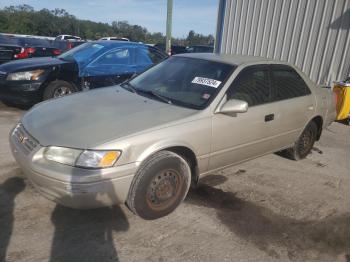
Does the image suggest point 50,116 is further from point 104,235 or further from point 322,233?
point 322,233

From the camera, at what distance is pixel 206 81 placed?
3748 millimetres

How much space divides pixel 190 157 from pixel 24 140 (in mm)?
1575

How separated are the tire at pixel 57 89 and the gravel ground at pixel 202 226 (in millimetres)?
2605

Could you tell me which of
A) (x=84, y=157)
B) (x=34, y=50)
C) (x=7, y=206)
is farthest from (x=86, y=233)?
(x=34, y=50)

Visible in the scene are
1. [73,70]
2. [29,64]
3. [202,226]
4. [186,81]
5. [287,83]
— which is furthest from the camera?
[73,70]

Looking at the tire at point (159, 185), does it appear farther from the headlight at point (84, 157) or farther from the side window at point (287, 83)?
the side window at point (287, 83)

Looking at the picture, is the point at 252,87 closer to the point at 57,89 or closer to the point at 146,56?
the point at 57,89

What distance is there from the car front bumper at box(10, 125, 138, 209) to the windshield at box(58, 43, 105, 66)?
4.69 meters

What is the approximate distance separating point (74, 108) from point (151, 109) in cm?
79

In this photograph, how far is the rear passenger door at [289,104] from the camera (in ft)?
14.0

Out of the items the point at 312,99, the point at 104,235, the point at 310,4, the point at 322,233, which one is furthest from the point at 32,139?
the point at 310,4

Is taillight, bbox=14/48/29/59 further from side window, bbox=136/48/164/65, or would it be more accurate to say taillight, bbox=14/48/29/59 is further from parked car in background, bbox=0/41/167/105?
side window, bbox=136/48/164/65

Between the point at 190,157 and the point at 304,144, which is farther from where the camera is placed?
the point at 304,144

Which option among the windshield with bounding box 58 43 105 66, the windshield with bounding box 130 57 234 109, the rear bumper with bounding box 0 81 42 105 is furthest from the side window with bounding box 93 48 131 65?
the windshield with bounding box 130 57 234 109
